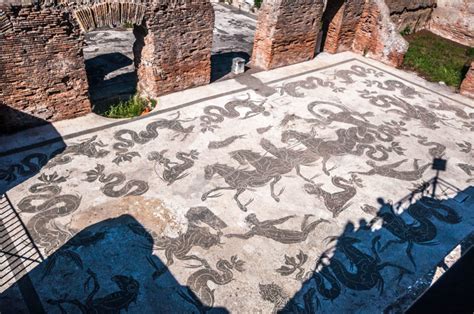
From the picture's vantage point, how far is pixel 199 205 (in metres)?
6.94

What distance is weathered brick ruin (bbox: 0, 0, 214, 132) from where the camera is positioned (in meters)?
7.34

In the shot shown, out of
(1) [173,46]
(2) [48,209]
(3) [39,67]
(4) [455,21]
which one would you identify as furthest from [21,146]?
(4) [455,21]

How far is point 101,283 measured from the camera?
5402 millimetres

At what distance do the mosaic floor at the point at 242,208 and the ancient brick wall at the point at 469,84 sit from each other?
9.62ft

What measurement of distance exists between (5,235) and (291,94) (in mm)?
8100

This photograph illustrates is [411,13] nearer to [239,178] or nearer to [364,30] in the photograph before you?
[364,30]

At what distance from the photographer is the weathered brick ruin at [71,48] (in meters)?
7.34

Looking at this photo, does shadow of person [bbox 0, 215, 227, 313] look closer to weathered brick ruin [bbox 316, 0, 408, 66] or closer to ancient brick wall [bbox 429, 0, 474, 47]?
Result: weathered brick ruin [bbox 316, 0, 408, 66]

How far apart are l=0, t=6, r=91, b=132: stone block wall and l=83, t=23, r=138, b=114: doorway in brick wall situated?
107 centimetres

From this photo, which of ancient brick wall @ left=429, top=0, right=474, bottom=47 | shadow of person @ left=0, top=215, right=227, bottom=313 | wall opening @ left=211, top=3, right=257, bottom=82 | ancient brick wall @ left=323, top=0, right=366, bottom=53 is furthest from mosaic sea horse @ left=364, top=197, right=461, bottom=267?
ancient brick wall @ left=429, top=0, right=474, bottom=47

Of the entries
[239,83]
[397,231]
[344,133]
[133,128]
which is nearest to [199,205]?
[133,128]

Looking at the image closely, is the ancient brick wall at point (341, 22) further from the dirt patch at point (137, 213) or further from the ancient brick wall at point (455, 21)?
the dirt patch at point (137, 213)

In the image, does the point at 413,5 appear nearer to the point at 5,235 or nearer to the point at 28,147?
the point at 28,147

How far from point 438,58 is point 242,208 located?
498 inches
